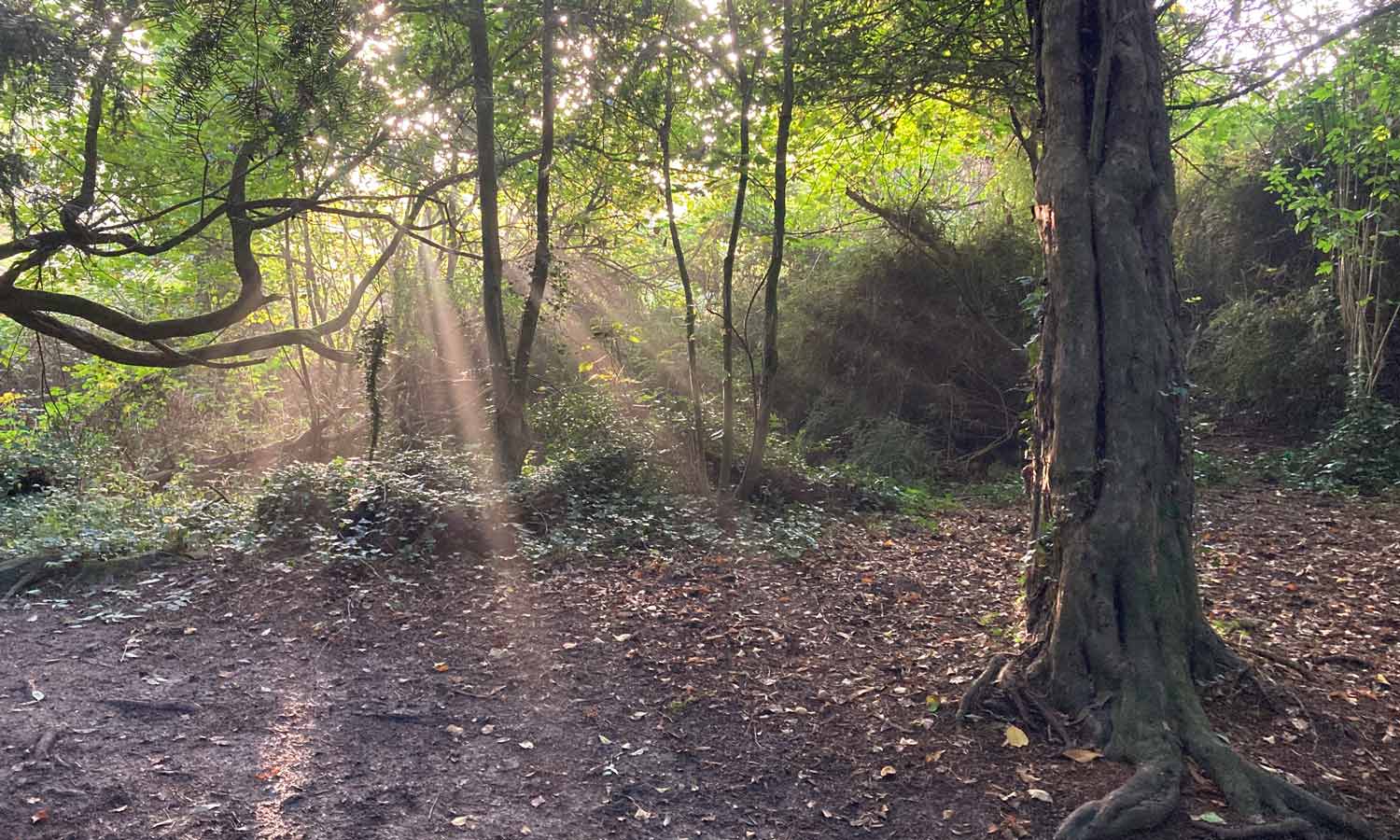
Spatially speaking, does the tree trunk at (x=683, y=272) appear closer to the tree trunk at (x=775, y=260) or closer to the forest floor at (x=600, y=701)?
the tree trunk at (x=775, y=260)

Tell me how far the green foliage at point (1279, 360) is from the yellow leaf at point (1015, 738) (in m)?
8.85

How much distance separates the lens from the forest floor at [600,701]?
315 cm

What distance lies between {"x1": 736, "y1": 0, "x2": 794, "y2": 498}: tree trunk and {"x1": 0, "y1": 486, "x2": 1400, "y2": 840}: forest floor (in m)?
2.02

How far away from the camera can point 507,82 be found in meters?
8.46

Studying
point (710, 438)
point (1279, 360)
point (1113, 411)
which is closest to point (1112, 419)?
point (1113, 411)

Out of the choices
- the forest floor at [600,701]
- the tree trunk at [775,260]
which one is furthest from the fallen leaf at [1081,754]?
the tree trunk at [775,260]

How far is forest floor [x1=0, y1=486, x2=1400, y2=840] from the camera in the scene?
10.3ft

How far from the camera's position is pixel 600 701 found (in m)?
4.26

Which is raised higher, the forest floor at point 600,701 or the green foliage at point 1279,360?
the green foliage at point 1279,360

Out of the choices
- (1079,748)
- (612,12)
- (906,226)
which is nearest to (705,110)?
(612,12)

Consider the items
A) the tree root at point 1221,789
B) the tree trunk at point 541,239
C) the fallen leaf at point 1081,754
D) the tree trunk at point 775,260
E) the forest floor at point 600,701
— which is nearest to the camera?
the tree root at point 1221,789

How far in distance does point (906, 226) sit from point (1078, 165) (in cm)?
766

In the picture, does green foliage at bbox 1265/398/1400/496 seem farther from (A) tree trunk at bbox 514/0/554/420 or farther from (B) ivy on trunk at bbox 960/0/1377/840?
(A) tree trunk at bbox 514/0/554/420

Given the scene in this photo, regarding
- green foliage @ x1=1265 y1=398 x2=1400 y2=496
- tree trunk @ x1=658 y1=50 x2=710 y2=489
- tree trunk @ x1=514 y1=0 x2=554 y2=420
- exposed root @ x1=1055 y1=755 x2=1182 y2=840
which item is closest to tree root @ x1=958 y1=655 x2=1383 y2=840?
exposed root @ x1=1055 y1=755 x2=1182 y2=840
